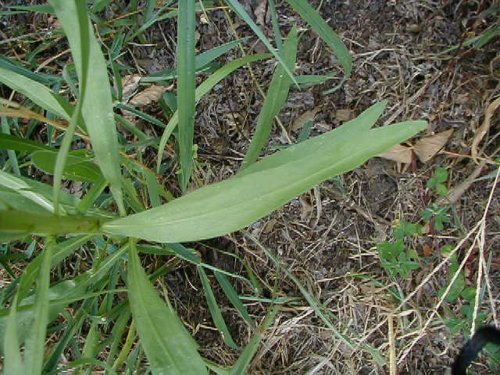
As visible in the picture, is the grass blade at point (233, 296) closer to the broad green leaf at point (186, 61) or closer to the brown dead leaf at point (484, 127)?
the broad green leaf at point (186, 61)

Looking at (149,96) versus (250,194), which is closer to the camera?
(250,194)

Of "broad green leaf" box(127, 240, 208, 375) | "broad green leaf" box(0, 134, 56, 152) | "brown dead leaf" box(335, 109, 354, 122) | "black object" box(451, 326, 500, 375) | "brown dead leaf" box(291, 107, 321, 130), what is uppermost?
"broad green leaf" box(0, 134, 56, 152)

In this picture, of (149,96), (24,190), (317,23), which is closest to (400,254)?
(317,23)

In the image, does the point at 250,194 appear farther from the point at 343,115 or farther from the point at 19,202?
the point at 343,115

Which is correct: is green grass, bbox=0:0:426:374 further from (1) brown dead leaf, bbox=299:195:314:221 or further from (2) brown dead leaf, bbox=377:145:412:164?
(2) brown dead leaf, bbox=377:145:412:164

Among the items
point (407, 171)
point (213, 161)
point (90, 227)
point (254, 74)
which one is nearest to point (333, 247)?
point (407, 171)

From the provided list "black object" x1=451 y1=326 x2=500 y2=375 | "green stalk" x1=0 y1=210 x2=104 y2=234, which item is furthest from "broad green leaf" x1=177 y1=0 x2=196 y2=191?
"black object" x1=451 y1=326 x2=500 y2=375

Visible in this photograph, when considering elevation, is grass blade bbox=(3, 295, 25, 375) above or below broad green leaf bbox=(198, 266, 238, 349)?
above

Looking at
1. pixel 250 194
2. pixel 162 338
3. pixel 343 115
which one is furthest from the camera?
pixel 343 115
